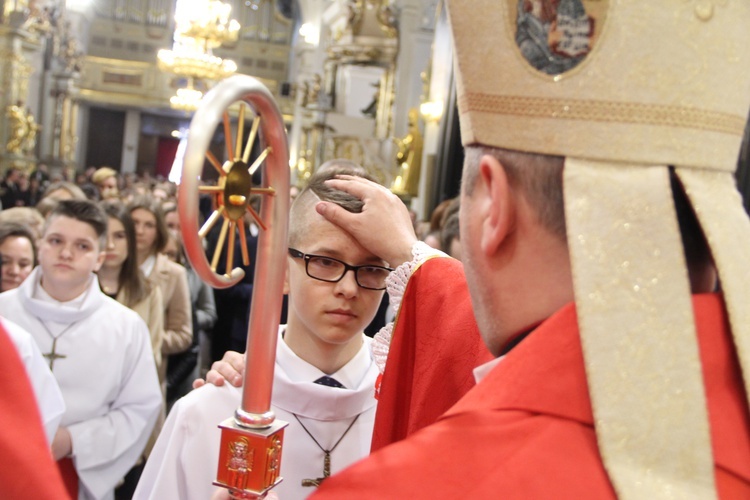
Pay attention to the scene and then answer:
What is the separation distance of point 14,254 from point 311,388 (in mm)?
2430

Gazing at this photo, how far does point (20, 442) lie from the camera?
3.71ft

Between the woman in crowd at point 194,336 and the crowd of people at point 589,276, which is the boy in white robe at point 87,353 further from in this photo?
the crowd of people at point 589,276

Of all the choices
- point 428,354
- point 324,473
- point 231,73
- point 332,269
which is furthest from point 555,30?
point 231,73

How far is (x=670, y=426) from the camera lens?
98 centimetres

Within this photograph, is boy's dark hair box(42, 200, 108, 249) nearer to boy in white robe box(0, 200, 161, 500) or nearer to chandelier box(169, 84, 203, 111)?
boy in white robe box(0, 200, 161, 500)

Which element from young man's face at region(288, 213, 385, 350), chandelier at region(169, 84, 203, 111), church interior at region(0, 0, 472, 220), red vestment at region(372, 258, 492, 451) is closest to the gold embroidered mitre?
church interior at region(0, 0, 472, 220)

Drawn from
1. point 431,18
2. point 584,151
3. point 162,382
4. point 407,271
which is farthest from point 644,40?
point 431,18

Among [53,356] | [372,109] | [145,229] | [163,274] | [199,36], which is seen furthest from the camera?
[372,109]

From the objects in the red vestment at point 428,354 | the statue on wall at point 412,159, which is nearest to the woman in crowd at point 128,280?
the red vestment at point 428,354

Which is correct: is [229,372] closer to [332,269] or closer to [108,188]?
[332,269]

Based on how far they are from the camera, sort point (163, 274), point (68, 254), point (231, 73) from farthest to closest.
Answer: point (231, 73), point (163, 274), point (68, 254)

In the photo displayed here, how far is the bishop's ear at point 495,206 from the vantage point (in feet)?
3.61

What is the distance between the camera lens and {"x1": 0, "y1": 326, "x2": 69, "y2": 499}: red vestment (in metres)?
1.11

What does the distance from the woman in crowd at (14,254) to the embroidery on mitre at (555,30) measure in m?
3.35
